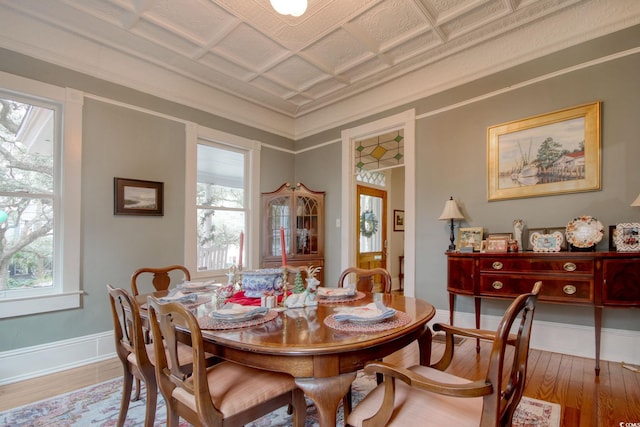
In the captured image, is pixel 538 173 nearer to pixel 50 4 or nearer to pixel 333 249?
pixel 333 249

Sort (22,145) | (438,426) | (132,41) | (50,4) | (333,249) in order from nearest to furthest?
(438,426) → (50,4) → (22,145) → (132,41) → (333,249)

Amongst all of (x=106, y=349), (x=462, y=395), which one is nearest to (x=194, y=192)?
(x=106, y=349)

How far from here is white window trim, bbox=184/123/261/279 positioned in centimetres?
368

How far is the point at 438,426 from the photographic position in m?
1.07

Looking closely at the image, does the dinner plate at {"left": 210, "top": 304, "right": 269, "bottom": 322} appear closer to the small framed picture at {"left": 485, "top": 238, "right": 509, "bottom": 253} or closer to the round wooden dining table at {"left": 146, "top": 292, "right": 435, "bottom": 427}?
the round wooden dining table at {"left": 146, "top": 292, "right": 435, "bottom": 427}

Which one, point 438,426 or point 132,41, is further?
point 132,41

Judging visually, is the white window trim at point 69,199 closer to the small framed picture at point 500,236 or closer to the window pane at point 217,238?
the window pane at point 217,238

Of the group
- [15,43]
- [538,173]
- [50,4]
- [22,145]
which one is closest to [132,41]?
[50,4]

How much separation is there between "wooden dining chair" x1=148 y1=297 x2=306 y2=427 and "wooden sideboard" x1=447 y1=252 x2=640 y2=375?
80.9 inches

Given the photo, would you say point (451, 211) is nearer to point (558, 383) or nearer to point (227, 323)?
point (558, 383)

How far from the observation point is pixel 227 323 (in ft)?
4.50

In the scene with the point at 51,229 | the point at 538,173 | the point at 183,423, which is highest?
the point at 538,173

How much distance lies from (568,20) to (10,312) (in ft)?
17.1

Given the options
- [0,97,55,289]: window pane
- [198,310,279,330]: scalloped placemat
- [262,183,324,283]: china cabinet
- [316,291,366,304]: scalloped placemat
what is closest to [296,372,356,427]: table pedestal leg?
[198,310,279,330]: scalloped placemat
